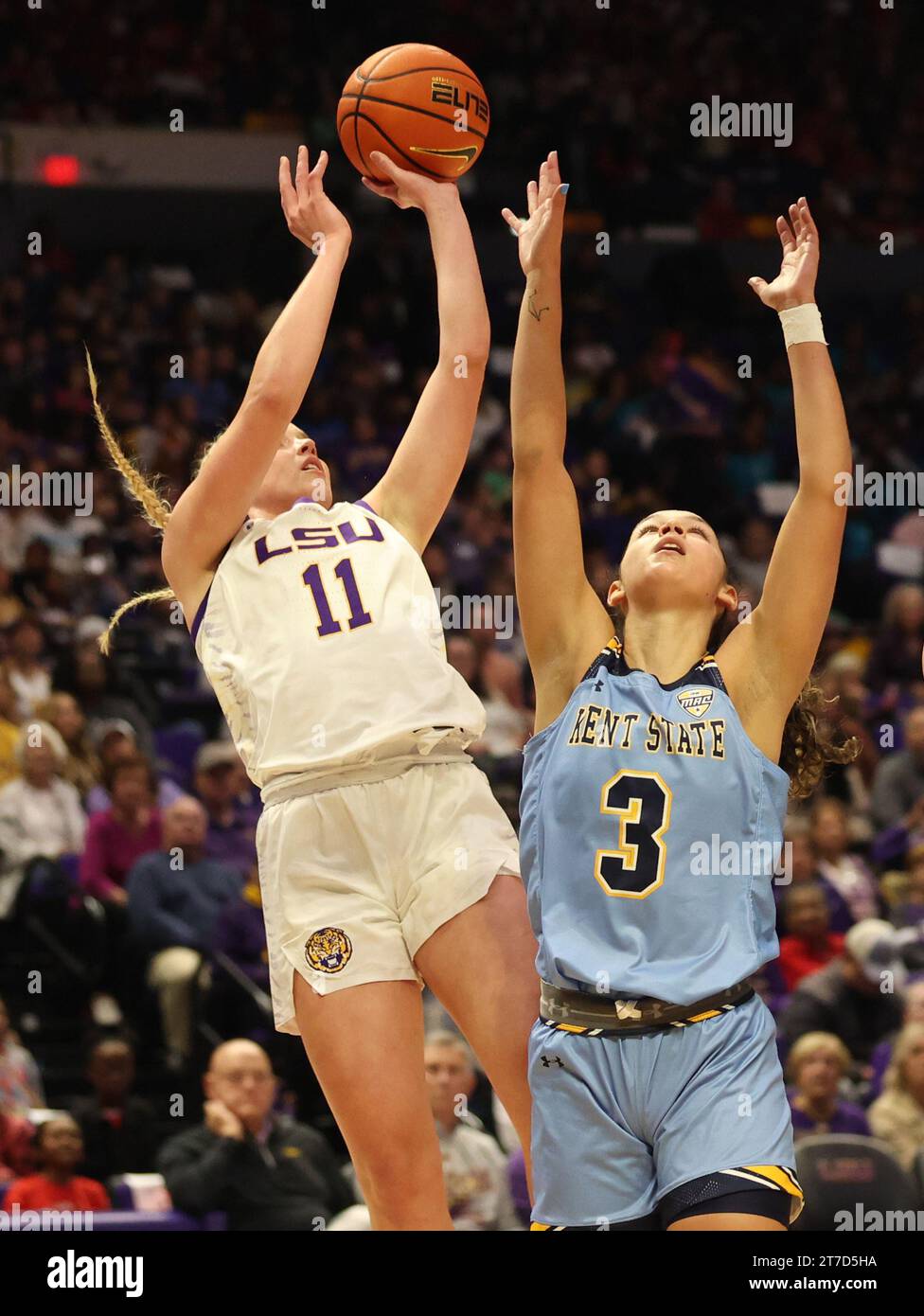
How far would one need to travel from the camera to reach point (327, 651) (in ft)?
11.8

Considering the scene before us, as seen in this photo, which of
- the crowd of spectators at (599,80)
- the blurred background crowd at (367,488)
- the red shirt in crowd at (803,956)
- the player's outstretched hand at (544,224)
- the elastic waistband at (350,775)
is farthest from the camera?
the crowd of spectators at (599,80)

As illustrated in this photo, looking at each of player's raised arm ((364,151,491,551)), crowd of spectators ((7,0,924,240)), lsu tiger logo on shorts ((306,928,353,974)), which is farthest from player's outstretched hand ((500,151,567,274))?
crowd of spectators ((7,0,924,240))

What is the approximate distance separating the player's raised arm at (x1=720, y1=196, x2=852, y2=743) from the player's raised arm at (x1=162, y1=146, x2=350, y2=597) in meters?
0.97

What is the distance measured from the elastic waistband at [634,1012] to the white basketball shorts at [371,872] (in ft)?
1.33

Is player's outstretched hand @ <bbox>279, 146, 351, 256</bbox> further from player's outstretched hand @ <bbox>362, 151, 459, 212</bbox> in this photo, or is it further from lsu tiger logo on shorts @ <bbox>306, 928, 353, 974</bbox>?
lsu tiger logo on shorts @ <bbox>306, 928, 353, 974</bbox>

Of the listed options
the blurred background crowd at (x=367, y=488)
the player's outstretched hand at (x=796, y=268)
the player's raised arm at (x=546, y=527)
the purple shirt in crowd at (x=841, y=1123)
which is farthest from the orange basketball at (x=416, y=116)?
the purple shirt in crowd at (x=841, y=1123)

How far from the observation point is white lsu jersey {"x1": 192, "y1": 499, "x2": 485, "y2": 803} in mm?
3568

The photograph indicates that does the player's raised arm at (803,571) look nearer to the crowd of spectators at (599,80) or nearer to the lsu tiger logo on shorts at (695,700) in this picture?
the lsu tiger logo on shorts at (695,700)

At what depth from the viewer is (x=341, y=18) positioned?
48.1ft

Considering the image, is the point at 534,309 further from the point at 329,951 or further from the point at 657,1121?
the point at 657,1121

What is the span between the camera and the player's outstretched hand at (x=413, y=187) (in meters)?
4.06

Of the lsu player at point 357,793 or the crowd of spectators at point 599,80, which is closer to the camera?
the lsu player at point 357,793
